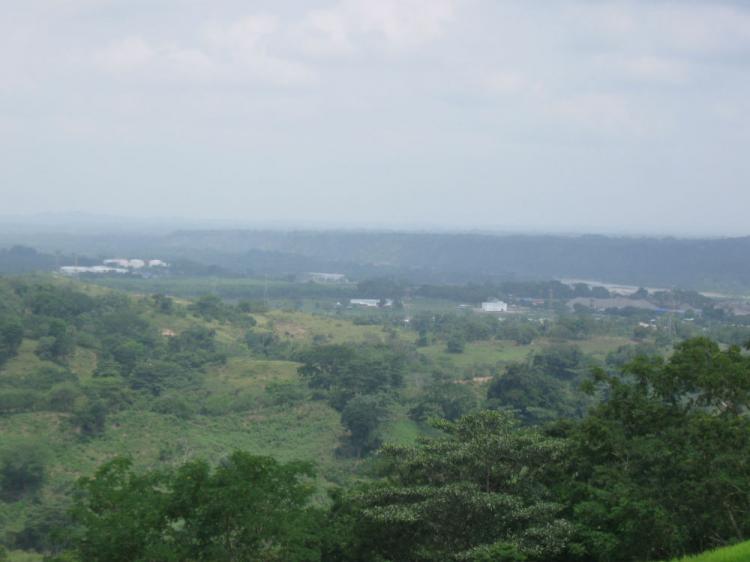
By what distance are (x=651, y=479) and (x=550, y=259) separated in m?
144

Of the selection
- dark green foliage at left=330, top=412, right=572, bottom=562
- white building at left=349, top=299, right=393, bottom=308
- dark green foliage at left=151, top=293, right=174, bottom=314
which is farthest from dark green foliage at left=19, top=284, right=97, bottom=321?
white building at left=349, top=299, right=393, bottom=308

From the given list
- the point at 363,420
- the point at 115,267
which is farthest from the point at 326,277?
the point at 363,420

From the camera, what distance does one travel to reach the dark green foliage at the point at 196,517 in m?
11.4

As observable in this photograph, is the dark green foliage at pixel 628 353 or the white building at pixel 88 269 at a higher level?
the dark green foliage at pixel 628 353

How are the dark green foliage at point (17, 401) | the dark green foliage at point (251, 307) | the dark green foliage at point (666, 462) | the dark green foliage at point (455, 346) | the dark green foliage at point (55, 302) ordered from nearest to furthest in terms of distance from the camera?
the dark green foliage at point (666, 462), the dark green foliage at point (17, 401), the dark green foliage at point (55, 302), the dark green foliage at point (455, 346), the dark green foliage at point (251, 307)

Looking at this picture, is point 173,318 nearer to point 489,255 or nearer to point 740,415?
point 740,415

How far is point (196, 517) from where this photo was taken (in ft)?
39.1

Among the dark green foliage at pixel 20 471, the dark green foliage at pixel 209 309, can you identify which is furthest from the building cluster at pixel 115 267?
the dark green foliage at pixel 20 471

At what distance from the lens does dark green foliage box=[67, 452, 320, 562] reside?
11.4 meters

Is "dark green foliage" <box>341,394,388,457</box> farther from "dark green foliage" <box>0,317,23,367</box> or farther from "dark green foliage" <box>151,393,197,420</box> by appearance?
"dark green foliage" <box>0,317,23,367</box>

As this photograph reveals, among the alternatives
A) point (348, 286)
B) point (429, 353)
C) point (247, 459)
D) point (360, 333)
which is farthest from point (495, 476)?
point (348, 286)

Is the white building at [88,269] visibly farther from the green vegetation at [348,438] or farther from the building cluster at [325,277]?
the green vegetation at [348,438]

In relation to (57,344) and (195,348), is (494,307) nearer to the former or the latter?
(195,348)

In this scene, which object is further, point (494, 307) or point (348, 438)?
point (494, 307)
